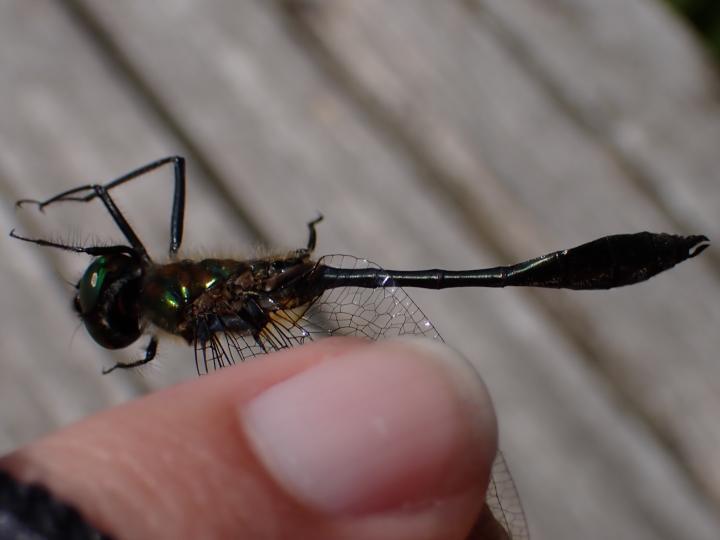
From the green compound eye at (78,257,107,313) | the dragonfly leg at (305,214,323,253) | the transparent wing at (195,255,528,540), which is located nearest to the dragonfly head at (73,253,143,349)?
the green compound eye at (78,257,107,313)

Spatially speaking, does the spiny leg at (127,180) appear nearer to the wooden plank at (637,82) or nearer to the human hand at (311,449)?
the human hand at (311,449)

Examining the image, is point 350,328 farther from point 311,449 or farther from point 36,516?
point 36,516

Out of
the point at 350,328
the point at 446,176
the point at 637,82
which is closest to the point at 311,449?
the point at 350,328

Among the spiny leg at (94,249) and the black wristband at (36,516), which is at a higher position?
the spiny leg at (94,249)

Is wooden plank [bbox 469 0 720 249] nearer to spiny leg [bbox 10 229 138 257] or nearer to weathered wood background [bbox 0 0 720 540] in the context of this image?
weathered wood background [bbox 0 0 720 540]

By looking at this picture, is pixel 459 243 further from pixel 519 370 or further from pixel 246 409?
pixel 246 409

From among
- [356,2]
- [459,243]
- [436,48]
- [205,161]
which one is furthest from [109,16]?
[459,243]

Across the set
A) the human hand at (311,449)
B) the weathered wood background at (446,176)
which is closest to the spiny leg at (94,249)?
the weathered wood background at (446,176)
